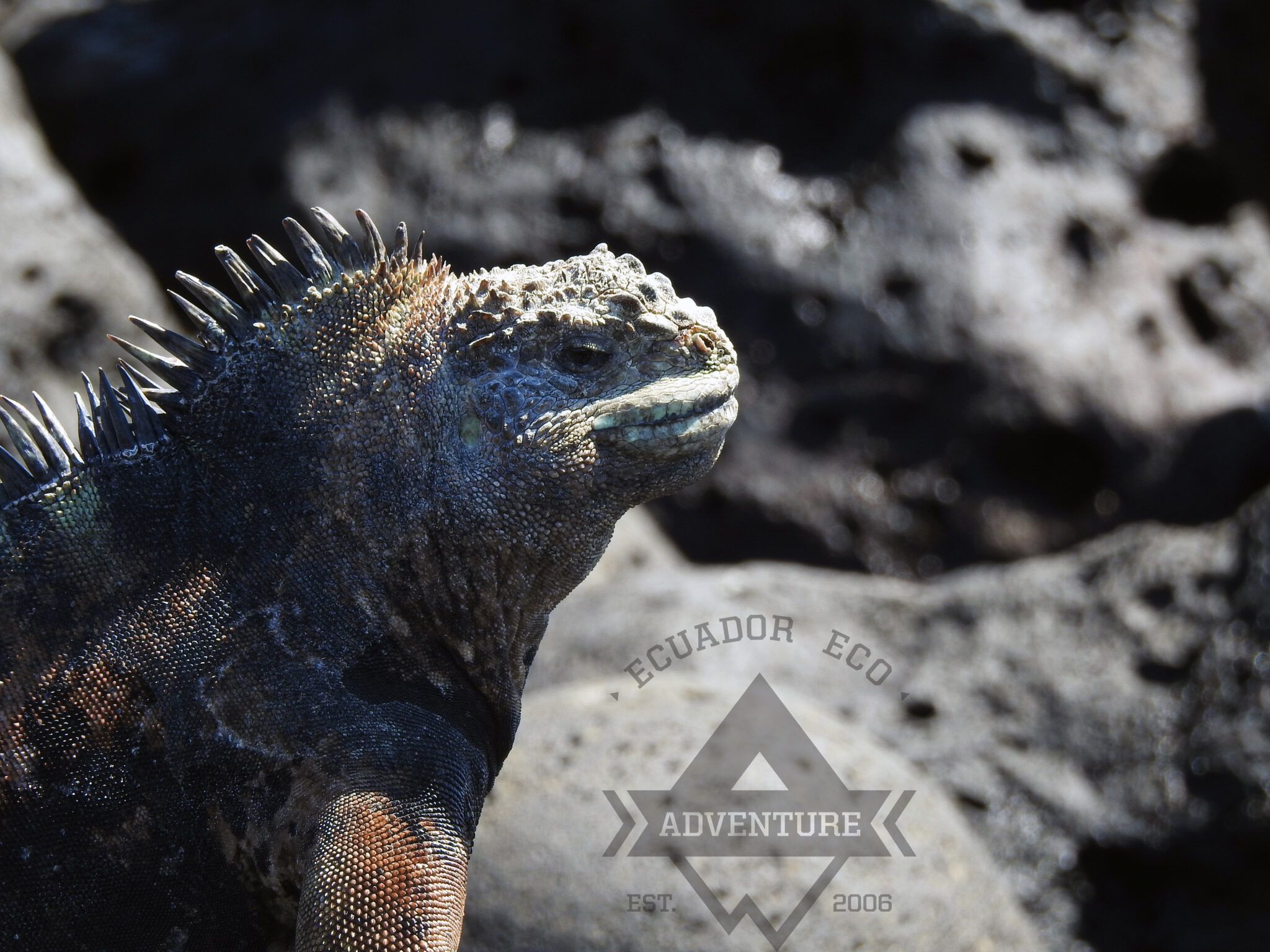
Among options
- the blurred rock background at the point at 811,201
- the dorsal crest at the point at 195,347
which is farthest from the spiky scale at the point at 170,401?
the blurred rock background at the point at 811,201

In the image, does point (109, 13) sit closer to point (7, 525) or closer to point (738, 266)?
point (738, 266)

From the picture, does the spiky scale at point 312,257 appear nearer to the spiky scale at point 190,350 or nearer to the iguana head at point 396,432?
the iguana head at point 396,432

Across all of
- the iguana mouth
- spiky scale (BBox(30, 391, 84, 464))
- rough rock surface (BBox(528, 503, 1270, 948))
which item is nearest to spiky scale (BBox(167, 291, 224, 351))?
spiky scale (BBox(30, 391, 84, 464))

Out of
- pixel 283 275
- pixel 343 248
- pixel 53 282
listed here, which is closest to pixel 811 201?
pixel 53 282

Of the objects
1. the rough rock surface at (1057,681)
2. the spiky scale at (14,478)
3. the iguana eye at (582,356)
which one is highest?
the spiky scale at (14,478)

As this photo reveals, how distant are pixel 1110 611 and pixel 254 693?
4.09 metres

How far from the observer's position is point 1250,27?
8.40 meters

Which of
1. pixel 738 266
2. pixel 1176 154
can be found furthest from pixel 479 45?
pixel 1176 154

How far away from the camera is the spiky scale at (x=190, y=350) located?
9.09ft

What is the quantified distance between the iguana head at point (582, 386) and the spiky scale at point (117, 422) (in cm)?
78

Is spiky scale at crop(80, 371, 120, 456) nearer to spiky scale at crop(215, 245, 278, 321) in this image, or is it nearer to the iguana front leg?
spiky scale at crop(215, 245, 278, 321)

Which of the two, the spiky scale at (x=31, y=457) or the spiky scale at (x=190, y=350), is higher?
the spiky scale at (x=190, y=350)

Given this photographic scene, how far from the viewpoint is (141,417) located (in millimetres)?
2766

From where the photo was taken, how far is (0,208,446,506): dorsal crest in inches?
107
